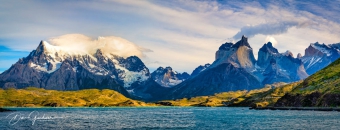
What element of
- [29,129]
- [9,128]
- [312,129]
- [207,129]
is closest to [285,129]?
[312,129]

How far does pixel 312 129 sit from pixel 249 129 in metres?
21.5

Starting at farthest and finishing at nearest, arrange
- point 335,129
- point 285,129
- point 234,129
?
point 234,129
point 285,129
point 335,129

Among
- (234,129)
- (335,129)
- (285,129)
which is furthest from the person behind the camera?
(234,129)

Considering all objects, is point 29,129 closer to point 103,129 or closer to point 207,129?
point 103,129

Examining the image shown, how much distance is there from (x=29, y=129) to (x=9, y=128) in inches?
415

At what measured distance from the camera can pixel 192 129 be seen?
436ft

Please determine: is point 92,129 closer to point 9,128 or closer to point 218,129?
point 9,128

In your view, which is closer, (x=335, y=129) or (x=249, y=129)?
(x=335, y=129)

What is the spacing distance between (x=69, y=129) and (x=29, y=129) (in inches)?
563

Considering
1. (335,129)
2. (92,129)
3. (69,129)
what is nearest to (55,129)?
(69,129)

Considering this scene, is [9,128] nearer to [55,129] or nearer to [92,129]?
[55,129]

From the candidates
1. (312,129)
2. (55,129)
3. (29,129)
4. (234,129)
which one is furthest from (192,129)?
(29,129)

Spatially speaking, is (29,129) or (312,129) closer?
(312,129)

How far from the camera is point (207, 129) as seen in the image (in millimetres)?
131000
